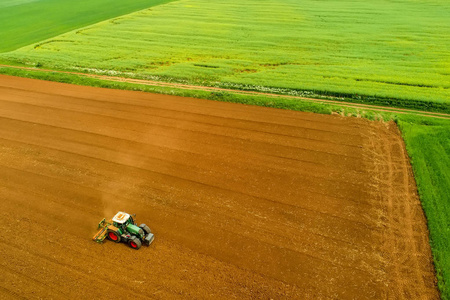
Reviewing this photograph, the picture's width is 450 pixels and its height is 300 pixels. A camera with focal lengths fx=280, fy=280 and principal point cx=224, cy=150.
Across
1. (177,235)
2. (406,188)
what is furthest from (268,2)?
(177,235)

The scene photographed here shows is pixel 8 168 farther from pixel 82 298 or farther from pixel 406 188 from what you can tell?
pixel 406 188

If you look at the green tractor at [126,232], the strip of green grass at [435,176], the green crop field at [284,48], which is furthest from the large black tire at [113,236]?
the green crop field at [284,48]

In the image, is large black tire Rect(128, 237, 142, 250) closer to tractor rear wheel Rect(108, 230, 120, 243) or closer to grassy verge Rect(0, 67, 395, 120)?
tractor rear wheel Rect(108, 230, 120, 243)

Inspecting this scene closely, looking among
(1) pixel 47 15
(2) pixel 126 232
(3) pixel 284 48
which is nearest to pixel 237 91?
(3) pixel 284 48

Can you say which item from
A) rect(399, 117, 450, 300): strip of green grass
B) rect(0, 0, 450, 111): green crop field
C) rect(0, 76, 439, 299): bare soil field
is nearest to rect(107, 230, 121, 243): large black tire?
rect(0, 76, 439, 299): bare soil field

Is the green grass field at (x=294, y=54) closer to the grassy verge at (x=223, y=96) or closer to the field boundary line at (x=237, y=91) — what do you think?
the grassy verge at (x=223, y=96)

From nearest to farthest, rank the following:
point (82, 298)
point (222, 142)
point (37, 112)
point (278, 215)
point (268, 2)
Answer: point (82, 298) < point (278, 215) < point (222, 142) < point (37, 112) < point (268, 2)
